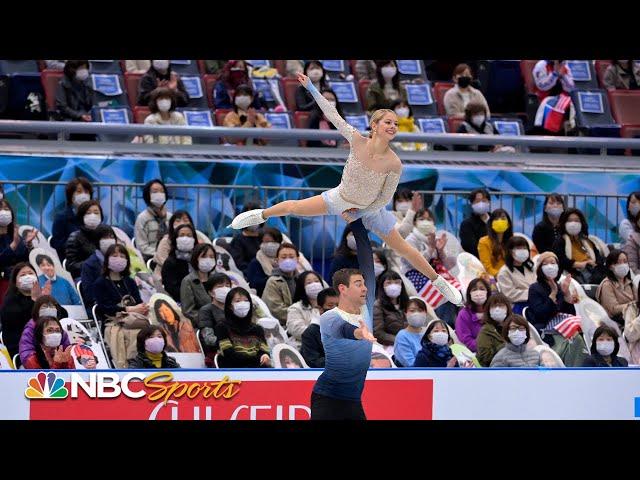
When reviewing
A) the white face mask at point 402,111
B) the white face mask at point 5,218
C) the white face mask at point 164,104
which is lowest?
the white face mask at point 5,218

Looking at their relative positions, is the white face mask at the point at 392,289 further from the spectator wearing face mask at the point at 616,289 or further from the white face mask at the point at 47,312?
the white face mask at the point at 47,312

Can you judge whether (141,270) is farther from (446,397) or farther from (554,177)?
(554,177)

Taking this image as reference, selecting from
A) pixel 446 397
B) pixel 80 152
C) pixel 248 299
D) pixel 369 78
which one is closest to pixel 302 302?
pixel 248 299

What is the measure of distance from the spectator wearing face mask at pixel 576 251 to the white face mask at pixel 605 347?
142 centimetres

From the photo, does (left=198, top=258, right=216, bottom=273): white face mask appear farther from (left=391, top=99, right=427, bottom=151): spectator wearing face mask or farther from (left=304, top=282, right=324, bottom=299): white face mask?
(left=391, top=99, right=427, bottom=151): spectator wearing face mask

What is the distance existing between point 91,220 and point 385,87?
13.5ft

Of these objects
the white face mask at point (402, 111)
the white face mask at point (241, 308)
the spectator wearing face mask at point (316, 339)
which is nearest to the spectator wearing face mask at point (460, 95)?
the white face mask at point (402, 111)

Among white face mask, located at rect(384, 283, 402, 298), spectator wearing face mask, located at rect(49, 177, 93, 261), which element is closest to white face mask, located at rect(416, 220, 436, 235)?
white face mask, located at rect(384, 283, 402, 298)

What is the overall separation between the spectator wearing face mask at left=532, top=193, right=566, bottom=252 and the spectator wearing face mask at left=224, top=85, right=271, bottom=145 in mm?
2952

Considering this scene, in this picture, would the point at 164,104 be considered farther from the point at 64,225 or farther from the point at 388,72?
the point at 388,72

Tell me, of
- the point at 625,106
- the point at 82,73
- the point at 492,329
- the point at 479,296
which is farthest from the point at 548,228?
the point at 82,73

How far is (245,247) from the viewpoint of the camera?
14.8 m

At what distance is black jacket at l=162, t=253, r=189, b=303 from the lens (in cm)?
1418

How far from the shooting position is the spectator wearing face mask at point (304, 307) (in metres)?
13.8
